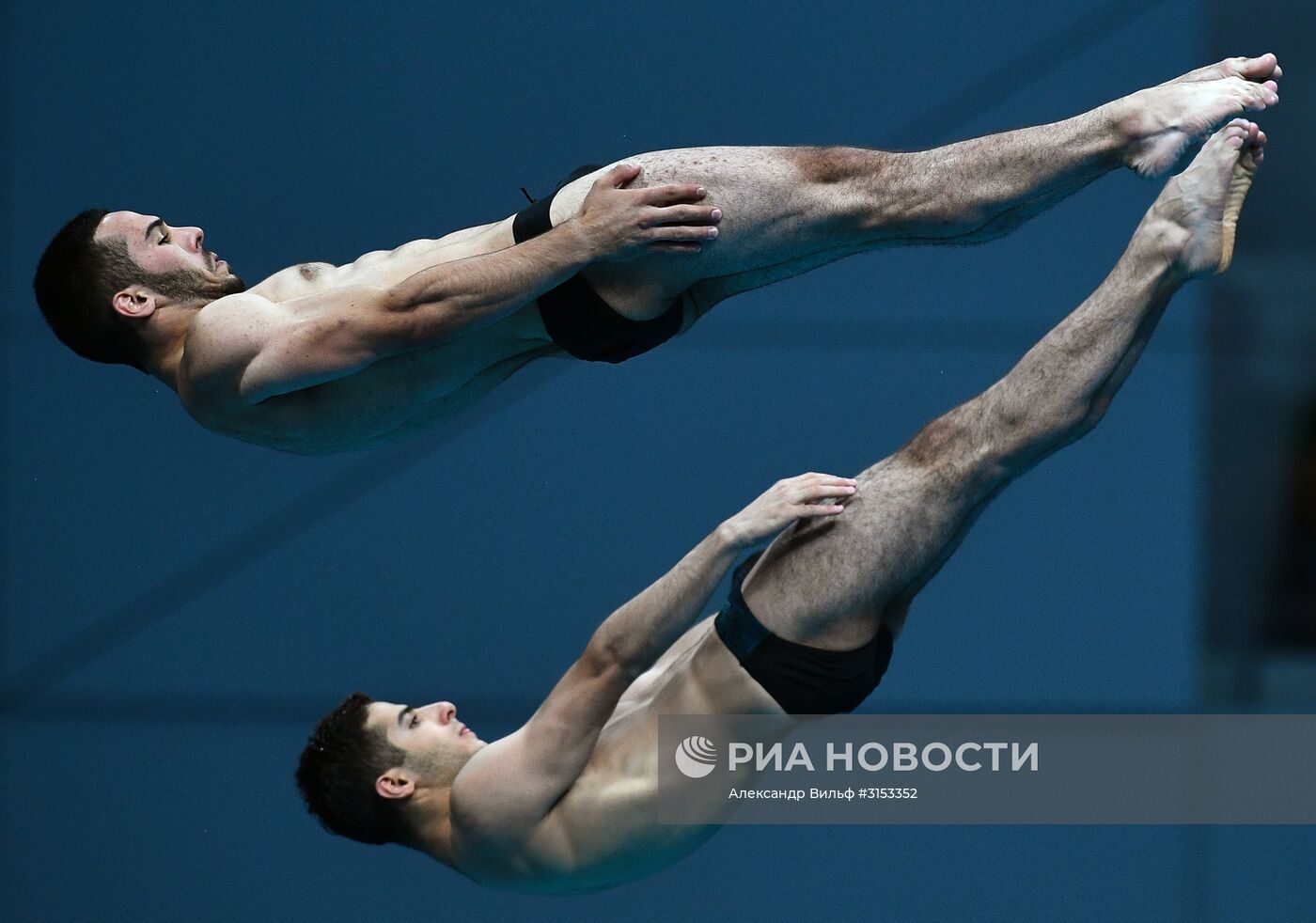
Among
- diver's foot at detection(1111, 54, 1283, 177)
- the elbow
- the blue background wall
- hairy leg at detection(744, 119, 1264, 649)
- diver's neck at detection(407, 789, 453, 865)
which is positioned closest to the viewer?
diver's foot at detection(1111, 54, 1283, 177)

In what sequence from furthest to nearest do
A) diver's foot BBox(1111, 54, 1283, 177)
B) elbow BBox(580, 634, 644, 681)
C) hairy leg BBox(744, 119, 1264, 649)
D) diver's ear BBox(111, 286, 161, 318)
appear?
diver's ear BBox(111, 286, 161, 318), elbow BBox(580, 634, 644, 681), hairy leg BBox(744, 119, 1264, 649), diver's foot BBox(1111, 54, 1283, 177)

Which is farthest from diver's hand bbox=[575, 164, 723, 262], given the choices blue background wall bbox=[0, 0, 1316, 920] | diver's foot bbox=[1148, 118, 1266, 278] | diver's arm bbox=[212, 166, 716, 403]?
blue background wall bbox=[0, 0, 1316, 920]

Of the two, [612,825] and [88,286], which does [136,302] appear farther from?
[612,825]

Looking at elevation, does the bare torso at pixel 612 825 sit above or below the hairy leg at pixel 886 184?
below

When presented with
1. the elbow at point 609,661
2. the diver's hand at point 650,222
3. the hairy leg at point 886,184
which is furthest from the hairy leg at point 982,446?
the diver's hand at point 650,222

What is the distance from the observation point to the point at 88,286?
9.67 feet

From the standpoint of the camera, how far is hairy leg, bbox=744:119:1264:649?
244 centimetres

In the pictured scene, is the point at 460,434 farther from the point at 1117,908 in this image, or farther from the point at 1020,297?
the point at 1117,908

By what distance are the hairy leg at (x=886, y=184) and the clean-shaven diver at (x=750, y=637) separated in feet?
0.40

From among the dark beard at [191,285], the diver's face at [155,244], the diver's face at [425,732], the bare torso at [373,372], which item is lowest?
the diver's face at [425,732]

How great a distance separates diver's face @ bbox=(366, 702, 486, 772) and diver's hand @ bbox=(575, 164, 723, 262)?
1.11m

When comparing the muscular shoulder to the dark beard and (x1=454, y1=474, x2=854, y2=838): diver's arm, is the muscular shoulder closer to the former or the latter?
the dark beard

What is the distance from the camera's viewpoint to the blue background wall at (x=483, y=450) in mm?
4578

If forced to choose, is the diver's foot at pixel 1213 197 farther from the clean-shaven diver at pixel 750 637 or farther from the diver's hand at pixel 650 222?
the diver's hand at pixel 650 222
